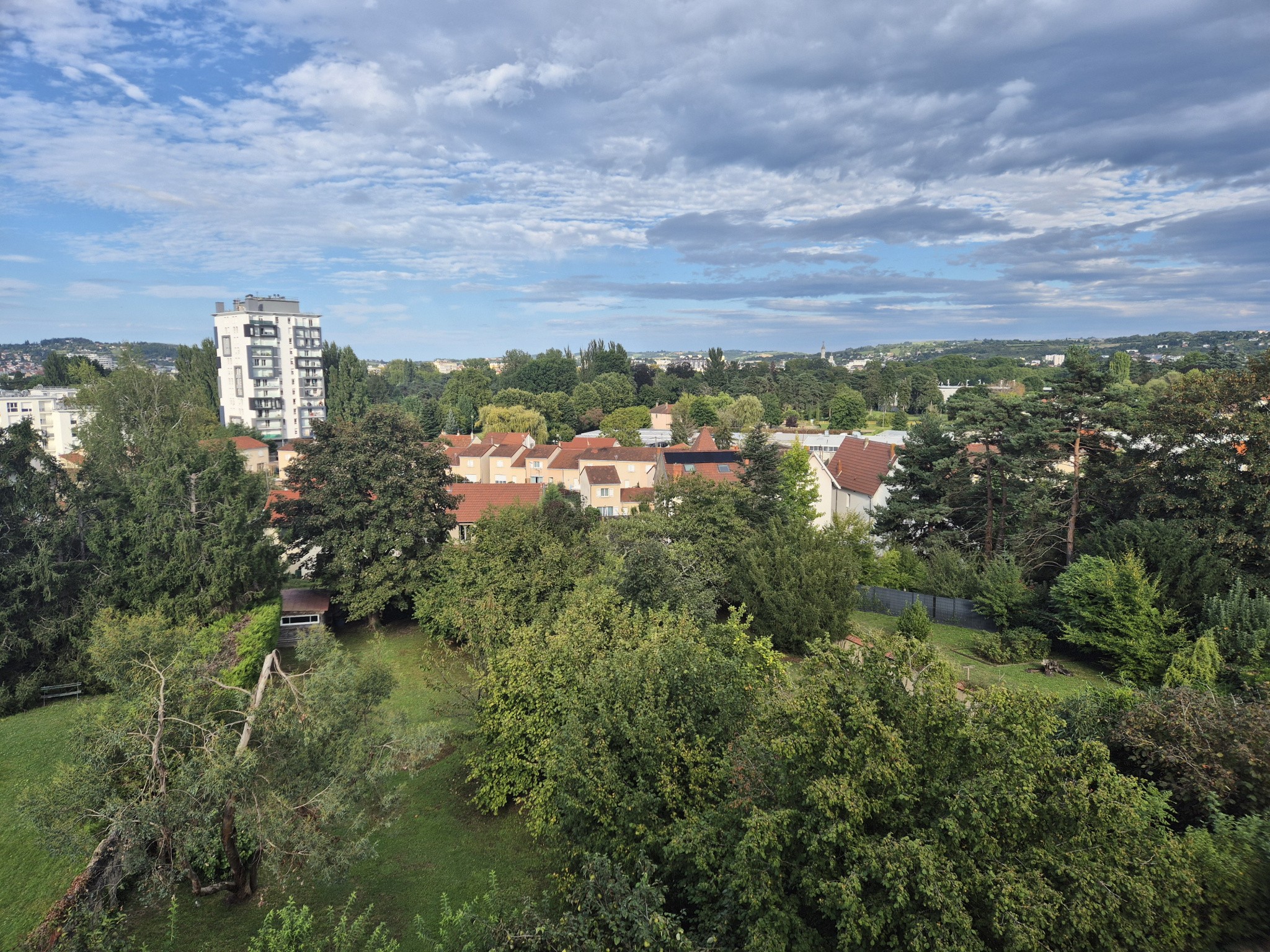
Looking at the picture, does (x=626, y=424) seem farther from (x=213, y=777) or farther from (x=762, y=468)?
(x=213, y=777)

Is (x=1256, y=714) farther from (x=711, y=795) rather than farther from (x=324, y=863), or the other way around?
(x=324, y=863)

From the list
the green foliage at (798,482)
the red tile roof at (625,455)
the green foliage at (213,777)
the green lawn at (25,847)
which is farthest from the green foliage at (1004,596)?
the red tile roof at (625,455)

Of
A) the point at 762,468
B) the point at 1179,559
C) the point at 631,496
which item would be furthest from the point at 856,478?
the point at 1179,559

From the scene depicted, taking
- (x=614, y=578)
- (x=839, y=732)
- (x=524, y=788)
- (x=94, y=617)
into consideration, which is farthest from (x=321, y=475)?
(x=839, y=732)

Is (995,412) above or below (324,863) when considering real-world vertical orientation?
above

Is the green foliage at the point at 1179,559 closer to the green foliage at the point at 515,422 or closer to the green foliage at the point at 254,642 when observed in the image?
the green foliage at the point at 254,642
